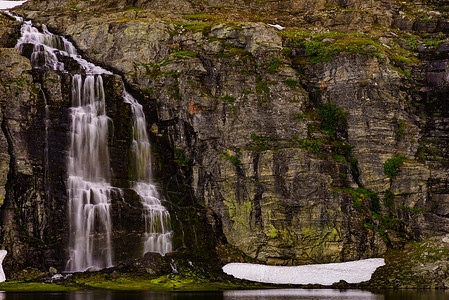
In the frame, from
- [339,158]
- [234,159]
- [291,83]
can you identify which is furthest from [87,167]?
[339,158]

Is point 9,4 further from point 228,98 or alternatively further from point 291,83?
point 291,83

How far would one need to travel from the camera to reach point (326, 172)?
157 feet

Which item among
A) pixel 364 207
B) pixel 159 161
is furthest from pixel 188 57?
pixel 364 207

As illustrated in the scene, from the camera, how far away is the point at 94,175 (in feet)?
→ 149

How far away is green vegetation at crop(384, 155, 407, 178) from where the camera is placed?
4878 centimetres

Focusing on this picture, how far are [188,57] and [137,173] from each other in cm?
1470

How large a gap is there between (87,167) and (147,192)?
19.5 ft

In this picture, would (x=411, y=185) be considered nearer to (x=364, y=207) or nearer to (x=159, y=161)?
(x=364, y=207)

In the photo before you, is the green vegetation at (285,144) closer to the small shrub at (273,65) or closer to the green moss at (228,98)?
the green moss at (228,98)

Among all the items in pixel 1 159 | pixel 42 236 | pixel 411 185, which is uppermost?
pixel 1 159

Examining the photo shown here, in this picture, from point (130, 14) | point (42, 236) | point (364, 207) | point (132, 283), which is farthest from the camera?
point (130, 14)

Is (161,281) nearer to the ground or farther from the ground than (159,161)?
nearer to the ground

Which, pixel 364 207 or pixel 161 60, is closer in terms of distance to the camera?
pixel 364 207

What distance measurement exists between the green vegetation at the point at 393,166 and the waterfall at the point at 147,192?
21.7m
